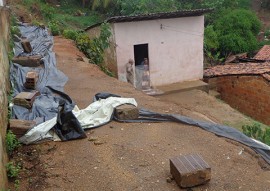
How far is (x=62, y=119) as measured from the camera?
6426mm

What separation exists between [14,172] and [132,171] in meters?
1.65

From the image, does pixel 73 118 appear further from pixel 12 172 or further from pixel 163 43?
pixel 163 43

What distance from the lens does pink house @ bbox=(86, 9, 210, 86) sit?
13375 mm

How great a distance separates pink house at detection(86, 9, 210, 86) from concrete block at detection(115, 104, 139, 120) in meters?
6.43

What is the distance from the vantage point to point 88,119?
684 cm

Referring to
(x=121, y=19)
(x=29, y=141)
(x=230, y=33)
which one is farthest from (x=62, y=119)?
(x=230, y=33)

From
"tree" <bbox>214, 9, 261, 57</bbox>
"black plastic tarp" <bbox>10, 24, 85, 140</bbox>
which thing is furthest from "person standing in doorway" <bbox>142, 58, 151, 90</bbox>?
"tree" <bbox>214, 9, 261, 57</bbox>

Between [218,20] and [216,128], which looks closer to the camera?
[216,128]

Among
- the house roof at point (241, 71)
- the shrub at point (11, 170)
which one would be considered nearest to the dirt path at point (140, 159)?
the shrub at point (11, 170)

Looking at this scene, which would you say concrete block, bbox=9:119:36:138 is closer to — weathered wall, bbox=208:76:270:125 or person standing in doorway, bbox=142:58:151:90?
person standing in doorway, bbox=142:58:151:90

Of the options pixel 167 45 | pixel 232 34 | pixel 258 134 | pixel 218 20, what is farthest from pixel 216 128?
pixel 218 20

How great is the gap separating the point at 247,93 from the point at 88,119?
848cm

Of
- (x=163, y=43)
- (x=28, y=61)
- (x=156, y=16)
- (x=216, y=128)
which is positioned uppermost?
(x=156, y=16)

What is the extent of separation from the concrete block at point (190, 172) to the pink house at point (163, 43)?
8691 millimetres
